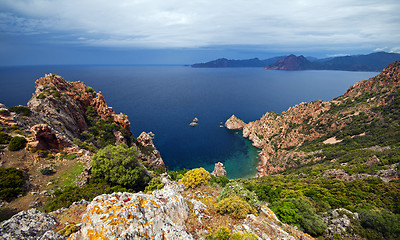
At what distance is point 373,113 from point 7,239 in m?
93.6

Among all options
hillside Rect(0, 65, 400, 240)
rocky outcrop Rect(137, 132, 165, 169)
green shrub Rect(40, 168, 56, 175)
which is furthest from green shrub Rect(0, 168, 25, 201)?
rocky outcrop Rect(137, 132, 165, 169)

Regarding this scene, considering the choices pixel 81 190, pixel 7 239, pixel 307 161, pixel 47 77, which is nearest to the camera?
pixel 7 239

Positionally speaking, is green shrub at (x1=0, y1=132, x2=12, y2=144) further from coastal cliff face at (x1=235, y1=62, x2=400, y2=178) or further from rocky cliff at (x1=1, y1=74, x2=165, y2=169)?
coastal cliff face at (x1=235, y1=62, x2=400, y2=178)

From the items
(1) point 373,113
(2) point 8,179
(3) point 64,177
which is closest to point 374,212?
(3) point 64,177

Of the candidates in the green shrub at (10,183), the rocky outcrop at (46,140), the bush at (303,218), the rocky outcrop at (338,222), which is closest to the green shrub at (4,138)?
the rocky outcrop at (46,140)

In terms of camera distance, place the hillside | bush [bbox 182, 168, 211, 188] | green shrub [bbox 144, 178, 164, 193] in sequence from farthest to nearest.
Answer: green shrub [bbox 144, 178, 164, 193] < bush [bbox 182, 168, 211, 188] < the hillside

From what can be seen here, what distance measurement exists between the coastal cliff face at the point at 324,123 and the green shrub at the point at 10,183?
69193 millimetres

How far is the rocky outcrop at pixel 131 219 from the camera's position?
35.3ft

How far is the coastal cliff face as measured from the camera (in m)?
63.1

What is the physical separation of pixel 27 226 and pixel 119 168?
16.1m

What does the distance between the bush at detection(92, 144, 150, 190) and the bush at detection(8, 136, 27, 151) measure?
9711 mm

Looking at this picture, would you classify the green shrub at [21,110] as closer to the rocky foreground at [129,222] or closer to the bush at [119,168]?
the bush at [119,168]

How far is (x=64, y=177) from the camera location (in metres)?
24.8

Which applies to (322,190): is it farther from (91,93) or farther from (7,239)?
(91,93)
